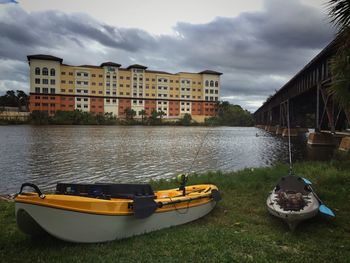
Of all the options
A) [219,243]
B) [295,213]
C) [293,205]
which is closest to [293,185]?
[293,205]

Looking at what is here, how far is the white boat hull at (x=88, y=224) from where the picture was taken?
623 centimetres

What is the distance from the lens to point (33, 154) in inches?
1133

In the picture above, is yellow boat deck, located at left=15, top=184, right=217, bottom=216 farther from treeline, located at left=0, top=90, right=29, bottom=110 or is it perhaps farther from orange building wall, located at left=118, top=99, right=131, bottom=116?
treeline, located at left=0, top=90, right=29, bottom=110

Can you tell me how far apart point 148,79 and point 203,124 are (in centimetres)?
3302

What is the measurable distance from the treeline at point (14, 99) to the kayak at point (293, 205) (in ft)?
549

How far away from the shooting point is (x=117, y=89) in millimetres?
136125

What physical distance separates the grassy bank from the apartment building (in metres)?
125

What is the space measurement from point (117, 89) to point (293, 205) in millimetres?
132839

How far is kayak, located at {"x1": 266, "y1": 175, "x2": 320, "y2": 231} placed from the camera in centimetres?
767

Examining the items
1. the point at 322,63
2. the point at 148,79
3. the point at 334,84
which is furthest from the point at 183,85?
the point at 334,84

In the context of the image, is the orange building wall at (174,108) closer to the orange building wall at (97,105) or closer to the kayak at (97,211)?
the orange building wall at (97,105)

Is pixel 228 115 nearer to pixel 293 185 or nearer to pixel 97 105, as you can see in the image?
pixel 97 105

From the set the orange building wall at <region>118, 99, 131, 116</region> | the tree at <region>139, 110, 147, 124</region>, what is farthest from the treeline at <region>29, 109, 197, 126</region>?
the orange building wall at <region>118, 99, 131, 116</region>

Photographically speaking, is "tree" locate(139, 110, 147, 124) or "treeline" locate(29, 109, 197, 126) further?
"tree" locate(139, 110, 147, 124)
